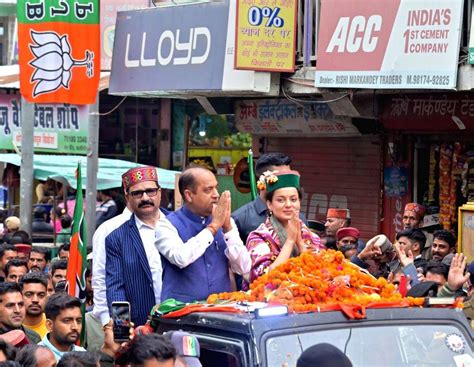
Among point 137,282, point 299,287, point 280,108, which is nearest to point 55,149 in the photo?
point 280,108

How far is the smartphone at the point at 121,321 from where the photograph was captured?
6770 millimetres

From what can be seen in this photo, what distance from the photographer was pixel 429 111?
13344mm

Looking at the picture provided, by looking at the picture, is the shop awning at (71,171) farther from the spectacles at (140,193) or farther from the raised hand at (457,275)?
the raised hand at (457,275)

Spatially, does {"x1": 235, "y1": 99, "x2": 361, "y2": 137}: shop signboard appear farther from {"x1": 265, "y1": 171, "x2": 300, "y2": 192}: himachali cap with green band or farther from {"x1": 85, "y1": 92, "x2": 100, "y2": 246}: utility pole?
{"x1": 265, "y1": 171, "x2": 300, "y2": 192}: himachali cap with green band

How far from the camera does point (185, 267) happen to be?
7.09 m

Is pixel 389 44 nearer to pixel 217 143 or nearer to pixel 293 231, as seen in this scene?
pixel 293 231

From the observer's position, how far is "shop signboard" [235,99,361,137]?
15016 millimetres

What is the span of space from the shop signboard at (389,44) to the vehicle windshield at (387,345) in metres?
5.65

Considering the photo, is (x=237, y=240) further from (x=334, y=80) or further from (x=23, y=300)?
(x=334, y=80)

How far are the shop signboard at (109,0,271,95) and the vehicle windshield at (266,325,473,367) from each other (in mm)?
7760

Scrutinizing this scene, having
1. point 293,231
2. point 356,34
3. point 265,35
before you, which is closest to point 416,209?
point 356,34

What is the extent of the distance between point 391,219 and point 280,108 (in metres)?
2.19

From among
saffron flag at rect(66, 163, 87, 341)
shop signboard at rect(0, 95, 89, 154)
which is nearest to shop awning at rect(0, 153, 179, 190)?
shop signboard at rect(0, 95, 89, 154)

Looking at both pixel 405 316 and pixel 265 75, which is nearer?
pixel 405 316
